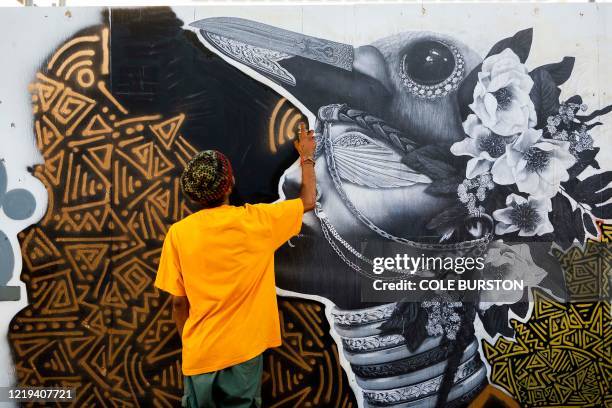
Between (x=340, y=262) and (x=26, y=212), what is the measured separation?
6.97ft

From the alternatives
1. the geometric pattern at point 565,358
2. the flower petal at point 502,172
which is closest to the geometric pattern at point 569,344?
the geometric pattern at point 565,358

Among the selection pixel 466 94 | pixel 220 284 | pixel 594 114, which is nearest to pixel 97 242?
pixel 220 284

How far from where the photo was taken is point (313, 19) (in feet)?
11.7

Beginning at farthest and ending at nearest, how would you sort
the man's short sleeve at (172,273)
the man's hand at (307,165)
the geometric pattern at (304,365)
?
the geometric pattern at (304,365) < the man's hand at (307,165) < the man's short sleeve at (172,273)

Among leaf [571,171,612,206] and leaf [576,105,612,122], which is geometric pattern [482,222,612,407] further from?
leaf [576,105,612,122]

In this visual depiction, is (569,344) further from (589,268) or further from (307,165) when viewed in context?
(307,165)

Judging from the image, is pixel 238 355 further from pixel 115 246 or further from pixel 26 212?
pixel 26 212

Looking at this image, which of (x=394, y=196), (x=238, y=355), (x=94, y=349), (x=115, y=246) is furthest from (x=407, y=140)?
(x=94, y=349)

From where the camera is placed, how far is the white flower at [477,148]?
11.6 feet

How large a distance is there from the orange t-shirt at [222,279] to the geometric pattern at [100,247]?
2.21 ft

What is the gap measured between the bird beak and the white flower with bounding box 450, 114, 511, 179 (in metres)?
0.59

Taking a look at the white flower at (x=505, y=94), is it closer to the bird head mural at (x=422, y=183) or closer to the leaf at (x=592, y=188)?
the bird head mural at (x=422, y=183)

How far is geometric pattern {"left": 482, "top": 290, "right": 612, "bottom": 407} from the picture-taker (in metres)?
3.49

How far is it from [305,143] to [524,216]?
150 cm
